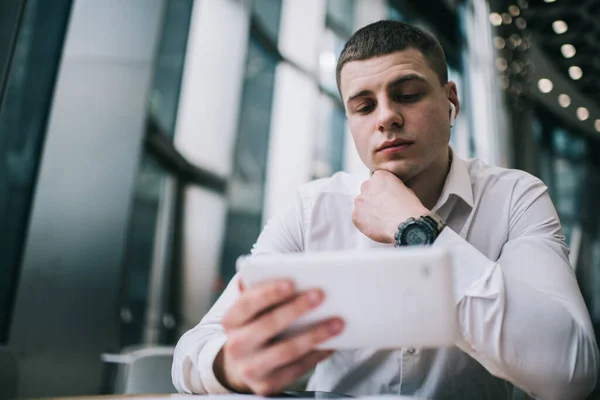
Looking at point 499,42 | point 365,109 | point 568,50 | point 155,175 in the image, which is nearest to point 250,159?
point 155,175

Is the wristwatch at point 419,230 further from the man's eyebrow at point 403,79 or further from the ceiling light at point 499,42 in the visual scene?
the ceiling light at point 499,42

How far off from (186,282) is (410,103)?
13.2ft

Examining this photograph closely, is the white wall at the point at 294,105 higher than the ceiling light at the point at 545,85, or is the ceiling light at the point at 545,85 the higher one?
the ceiling light at the point at 545,85

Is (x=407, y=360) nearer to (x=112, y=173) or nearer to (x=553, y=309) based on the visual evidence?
(x=553, y=309)

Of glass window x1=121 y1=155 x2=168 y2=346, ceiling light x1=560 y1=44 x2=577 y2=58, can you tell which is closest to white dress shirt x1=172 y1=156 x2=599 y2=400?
glass window x1=121 y1=155 x2=168 y2=346

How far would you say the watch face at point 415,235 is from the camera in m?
1.01

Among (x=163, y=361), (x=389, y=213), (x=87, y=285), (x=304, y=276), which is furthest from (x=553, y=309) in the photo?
(x=87, y=285)

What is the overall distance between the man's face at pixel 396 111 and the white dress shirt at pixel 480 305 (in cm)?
17

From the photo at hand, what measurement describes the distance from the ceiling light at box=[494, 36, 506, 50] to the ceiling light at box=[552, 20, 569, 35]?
1035 mm

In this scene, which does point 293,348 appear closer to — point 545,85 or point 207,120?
point 207,120

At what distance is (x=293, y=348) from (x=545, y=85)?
11.0 metres

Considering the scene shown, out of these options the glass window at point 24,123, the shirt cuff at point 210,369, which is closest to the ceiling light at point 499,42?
the glass window at point 24,123

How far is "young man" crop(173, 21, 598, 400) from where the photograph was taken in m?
0.75

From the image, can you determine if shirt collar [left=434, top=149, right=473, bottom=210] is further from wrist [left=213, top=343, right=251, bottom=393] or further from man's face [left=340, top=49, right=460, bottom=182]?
wrist [left=213, top=343, right=251, bottom=393]
